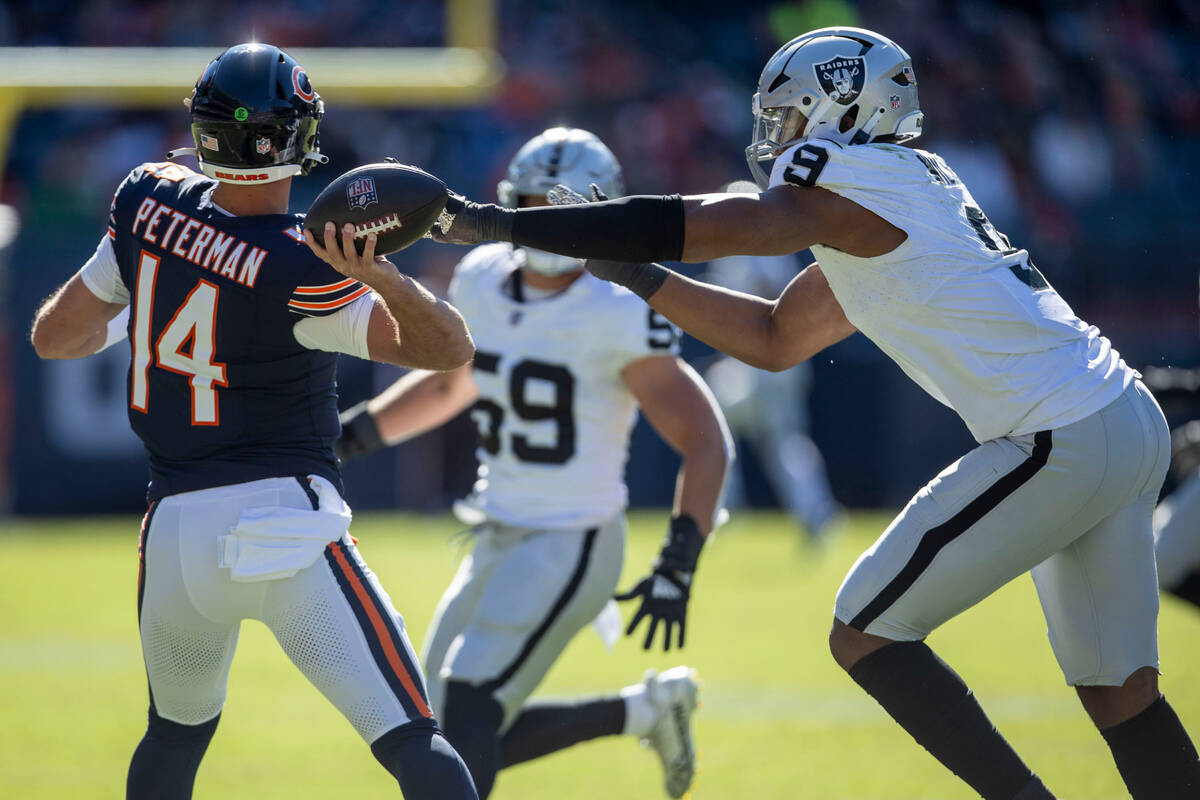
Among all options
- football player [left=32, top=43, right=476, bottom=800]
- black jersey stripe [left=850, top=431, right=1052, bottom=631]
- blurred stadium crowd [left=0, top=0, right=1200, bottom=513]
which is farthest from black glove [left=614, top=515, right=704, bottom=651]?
blurred stadium crowd [left=0, top=0, right=1200, bottom=513]

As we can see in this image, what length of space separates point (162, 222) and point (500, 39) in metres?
10.6

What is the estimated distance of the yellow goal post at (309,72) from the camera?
843 cm

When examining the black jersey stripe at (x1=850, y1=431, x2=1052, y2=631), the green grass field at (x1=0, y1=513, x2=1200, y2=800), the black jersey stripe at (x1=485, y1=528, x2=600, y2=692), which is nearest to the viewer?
the black jersey stripe at (x1=850, y1=431, x2=1052, y2=631)

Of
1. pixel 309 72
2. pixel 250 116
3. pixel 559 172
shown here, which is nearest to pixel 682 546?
pixel 559 172

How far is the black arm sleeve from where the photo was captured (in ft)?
8.99

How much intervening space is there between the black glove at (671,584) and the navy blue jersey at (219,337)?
0.85 metres

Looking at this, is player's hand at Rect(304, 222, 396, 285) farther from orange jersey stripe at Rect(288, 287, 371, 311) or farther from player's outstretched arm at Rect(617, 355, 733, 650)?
player's outstretched arm at Rect(617, 355, 733, 650)

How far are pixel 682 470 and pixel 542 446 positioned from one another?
1.37 ft

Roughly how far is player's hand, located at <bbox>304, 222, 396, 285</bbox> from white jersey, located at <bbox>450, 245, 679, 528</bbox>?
4.08ft

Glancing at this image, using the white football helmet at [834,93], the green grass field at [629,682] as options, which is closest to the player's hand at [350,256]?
the white football helmet at [834,93]

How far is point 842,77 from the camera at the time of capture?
2.99 metres

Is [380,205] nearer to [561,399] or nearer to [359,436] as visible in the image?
[561,399]

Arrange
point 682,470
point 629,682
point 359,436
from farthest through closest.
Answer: point 629,682, point 359,436, point 682,470

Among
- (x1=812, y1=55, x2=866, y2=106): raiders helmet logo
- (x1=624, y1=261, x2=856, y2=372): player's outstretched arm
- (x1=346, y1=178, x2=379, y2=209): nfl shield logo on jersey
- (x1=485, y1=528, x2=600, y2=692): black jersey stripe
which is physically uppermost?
(x1=812, y1=55, x2=866, y2=106): raiders helmet logo
